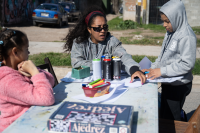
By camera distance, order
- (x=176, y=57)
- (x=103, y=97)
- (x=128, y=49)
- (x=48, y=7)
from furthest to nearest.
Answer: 1. (x=48, y=7)
2. (x=128, y=49)
3. (x=176, y=57)
4. (x=103, y=97)

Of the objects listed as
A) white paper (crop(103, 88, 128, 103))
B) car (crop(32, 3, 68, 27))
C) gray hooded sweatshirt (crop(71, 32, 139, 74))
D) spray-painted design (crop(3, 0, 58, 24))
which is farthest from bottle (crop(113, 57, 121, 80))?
spray-painted design (crop(3, 0, 58, 24))

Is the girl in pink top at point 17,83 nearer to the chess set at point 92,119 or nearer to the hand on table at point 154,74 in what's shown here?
the chess set at point 92,119

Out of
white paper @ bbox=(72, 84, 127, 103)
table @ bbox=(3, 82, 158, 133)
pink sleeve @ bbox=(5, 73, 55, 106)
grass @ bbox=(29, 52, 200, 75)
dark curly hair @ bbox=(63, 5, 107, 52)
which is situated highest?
dark curly hair @ bbox=(63, 5, 107, 52)

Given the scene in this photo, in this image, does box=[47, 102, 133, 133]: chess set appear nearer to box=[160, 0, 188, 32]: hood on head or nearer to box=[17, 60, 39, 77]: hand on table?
box=[17, 60, 39, 77]: hand on table

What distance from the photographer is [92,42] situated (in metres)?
3.20

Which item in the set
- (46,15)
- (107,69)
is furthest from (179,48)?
(46,15)

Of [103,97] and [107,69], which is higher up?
[107,69]

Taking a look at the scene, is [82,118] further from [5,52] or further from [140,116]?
[5,52]

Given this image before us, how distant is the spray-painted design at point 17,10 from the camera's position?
17.8m

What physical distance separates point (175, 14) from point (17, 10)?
19.2 m

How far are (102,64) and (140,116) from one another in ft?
3.24

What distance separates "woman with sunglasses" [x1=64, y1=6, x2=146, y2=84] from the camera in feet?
10.0

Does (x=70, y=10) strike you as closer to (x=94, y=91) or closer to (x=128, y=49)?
(x=128, y=49)

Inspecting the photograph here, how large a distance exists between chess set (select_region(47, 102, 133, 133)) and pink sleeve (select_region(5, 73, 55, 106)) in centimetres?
26
